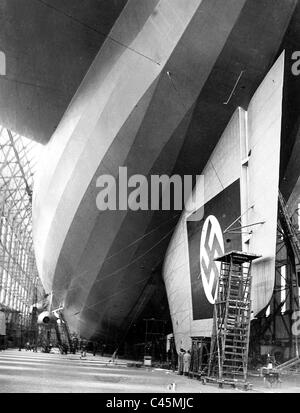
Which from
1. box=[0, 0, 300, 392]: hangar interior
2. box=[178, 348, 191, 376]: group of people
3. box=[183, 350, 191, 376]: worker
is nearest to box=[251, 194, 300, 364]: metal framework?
box=[0, 0, 300, 392]: hangar interior

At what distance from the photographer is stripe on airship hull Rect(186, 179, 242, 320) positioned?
12891 mm

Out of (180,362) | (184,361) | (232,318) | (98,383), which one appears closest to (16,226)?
(180,362)

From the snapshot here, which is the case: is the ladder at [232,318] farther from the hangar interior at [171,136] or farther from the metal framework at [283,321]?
the metal framework at [283,321]

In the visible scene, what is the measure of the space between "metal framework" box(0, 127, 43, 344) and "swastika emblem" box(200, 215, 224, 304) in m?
23.3

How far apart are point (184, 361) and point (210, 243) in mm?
3718

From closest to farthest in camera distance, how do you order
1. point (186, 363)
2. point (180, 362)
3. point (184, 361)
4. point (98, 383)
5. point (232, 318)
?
point (98, 383)
point (232, 318)
point (186, 363)
point (184, 361)
point (180, 362)

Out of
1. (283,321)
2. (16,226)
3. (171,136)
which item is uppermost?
(16,226)

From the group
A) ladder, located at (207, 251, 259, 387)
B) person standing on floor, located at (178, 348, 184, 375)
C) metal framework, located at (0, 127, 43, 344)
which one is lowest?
person standing on floor, located at (178, 348, 184, 375)

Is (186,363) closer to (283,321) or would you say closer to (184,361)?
(184,361)

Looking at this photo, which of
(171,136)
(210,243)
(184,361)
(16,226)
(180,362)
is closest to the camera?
(171,136)

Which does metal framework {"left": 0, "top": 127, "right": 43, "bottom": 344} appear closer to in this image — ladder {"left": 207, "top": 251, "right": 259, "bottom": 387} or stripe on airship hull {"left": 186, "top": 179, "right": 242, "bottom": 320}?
stripe on airship hull {"left": 186, "top": 179, "right": 242, "bottom": 320}

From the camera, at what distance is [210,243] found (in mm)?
13883
